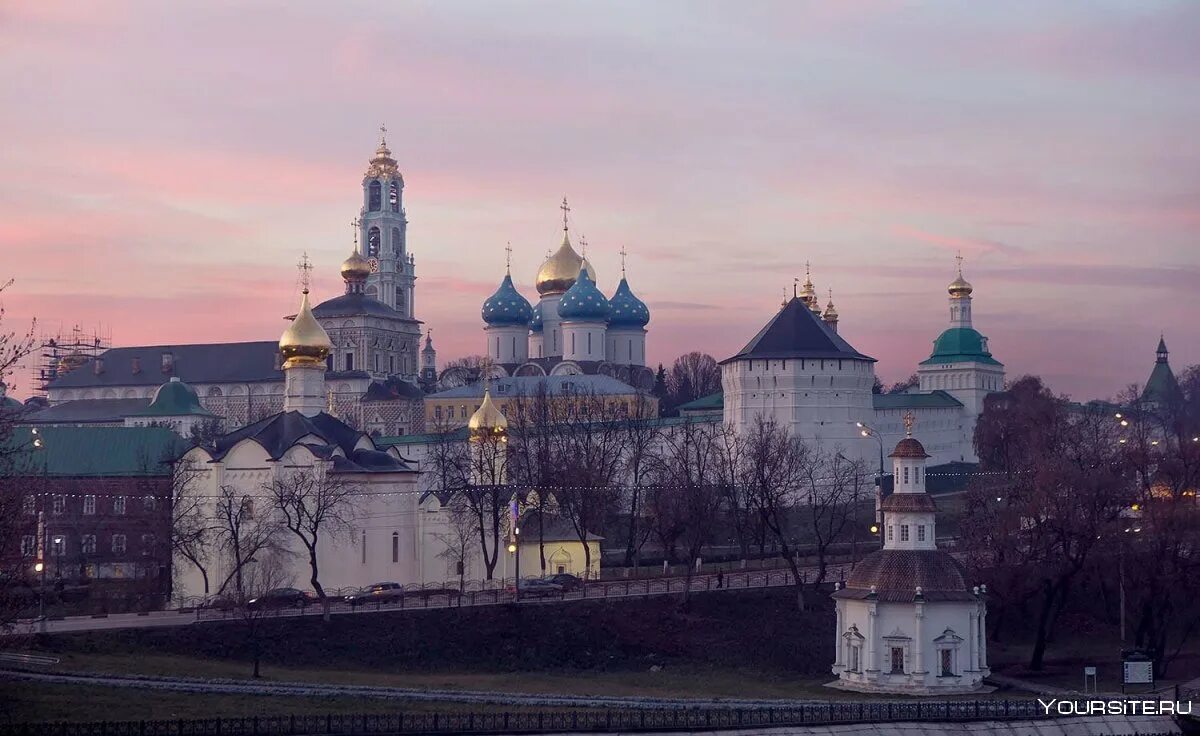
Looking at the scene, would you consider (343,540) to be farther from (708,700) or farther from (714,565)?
(708,700)

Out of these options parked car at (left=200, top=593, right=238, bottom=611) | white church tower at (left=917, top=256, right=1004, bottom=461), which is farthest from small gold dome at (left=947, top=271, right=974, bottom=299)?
parked car at (left=200, top=593, right=238, bottom=611)

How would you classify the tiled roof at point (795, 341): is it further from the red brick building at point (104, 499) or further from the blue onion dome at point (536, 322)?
the blue onion dome at point (536, 322)

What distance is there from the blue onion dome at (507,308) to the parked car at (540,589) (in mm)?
64451

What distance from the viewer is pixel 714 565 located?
6384 centimetres

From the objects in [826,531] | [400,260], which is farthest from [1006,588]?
[400,260]

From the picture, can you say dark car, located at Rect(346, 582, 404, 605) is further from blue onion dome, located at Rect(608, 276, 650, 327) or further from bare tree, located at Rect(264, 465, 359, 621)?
blue onion dome, located at Rect(608, 276, 650, 327)

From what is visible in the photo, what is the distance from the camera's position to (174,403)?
110m

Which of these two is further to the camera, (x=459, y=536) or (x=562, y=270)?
(x=562, y=270)

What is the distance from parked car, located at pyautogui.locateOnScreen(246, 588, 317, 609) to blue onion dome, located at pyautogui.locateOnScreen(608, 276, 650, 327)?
63825 millimetres

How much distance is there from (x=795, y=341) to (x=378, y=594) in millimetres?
35996

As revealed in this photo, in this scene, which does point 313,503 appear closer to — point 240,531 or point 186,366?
point 240,531

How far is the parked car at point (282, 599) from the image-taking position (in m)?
49.9

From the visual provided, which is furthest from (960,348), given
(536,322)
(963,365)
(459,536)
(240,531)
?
(240,531)

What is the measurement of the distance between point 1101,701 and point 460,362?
104725 millimetres
